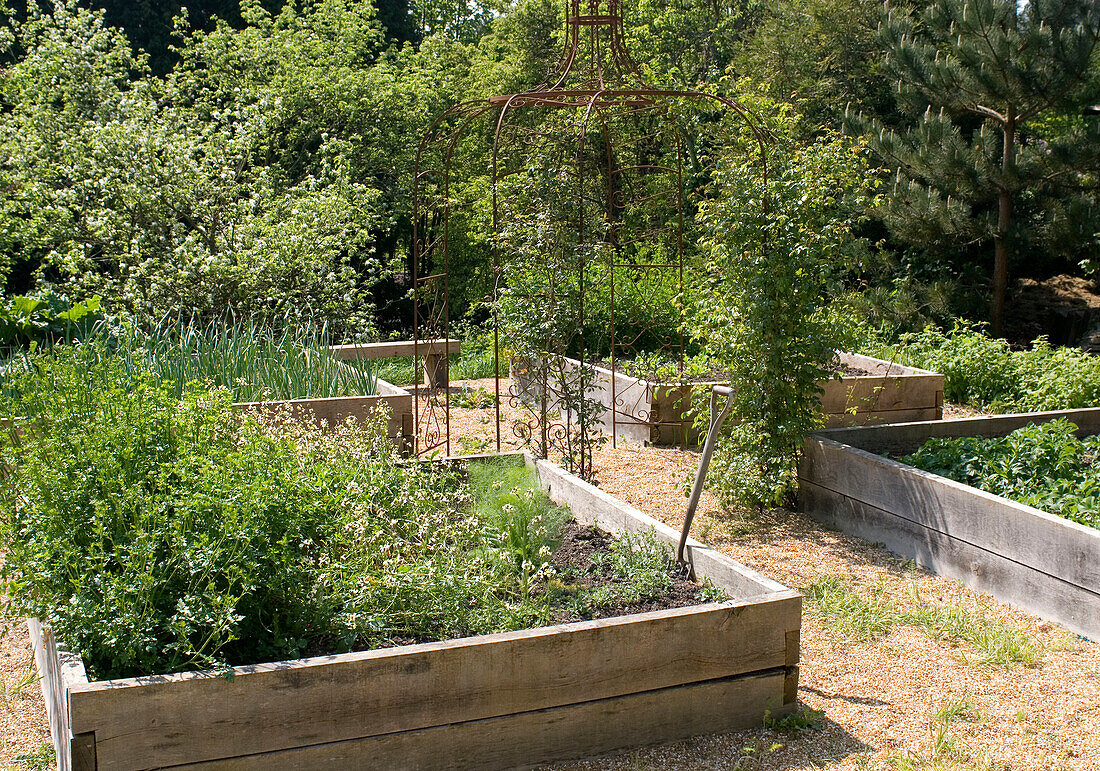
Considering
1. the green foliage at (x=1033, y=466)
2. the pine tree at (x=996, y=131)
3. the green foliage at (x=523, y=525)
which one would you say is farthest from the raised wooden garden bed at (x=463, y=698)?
the pine tree at (x=996, y=131)

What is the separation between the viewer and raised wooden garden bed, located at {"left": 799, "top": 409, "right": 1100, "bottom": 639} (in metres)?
4.11

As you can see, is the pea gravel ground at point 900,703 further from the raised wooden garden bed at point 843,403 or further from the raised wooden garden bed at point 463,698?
the raised wooden garden bed at point 843,403

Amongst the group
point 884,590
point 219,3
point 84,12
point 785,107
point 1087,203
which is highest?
point 219,3

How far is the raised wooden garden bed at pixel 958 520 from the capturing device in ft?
13.5

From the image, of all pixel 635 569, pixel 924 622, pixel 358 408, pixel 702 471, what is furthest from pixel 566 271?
pixel 924 622

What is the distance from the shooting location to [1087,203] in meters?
10.7

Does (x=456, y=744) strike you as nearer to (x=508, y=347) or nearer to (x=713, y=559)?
(x=713, y=559)

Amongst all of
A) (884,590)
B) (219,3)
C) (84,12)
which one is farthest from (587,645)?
(219,3)

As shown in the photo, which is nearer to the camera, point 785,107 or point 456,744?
point 456,744

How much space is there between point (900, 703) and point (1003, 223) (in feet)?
30.8

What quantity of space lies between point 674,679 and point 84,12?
39.1ft

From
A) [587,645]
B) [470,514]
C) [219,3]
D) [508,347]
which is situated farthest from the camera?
[219,3]

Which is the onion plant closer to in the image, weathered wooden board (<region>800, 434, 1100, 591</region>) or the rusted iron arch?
the rusted iron arch

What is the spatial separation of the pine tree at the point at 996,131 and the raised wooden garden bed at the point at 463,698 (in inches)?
357
